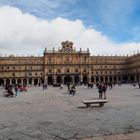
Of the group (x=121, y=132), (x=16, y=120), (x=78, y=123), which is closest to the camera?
(x=121, y=132)

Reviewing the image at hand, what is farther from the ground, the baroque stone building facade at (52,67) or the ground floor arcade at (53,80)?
the baroque stone building facade at (52,67)

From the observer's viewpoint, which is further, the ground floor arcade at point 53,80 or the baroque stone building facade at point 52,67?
the baroque stone building facade at point 52,67

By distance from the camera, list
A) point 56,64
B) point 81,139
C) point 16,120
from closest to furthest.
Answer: point 81,139
point 16,120
point 56,64

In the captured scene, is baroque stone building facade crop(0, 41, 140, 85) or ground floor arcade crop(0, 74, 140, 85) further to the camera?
baroque stone building facade crop(0, 41, 140, 85)

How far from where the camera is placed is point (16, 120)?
10578mm

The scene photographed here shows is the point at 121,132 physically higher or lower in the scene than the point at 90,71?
lower

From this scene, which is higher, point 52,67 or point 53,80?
point 52,67

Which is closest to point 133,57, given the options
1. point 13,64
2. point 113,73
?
point 113,73

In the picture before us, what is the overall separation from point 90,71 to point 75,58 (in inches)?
333

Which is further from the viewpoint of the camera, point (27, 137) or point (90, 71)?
point (90, 71)

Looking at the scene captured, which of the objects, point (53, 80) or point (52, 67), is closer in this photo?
point (53, 80)

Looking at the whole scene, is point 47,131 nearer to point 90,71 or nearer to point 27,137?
point 27,137

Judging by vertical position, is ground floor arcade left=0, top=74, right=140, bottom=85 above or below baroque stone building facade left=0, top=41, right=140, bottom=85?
below

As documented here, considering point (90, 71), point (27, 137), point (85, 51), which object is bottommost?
point (27, 137)
